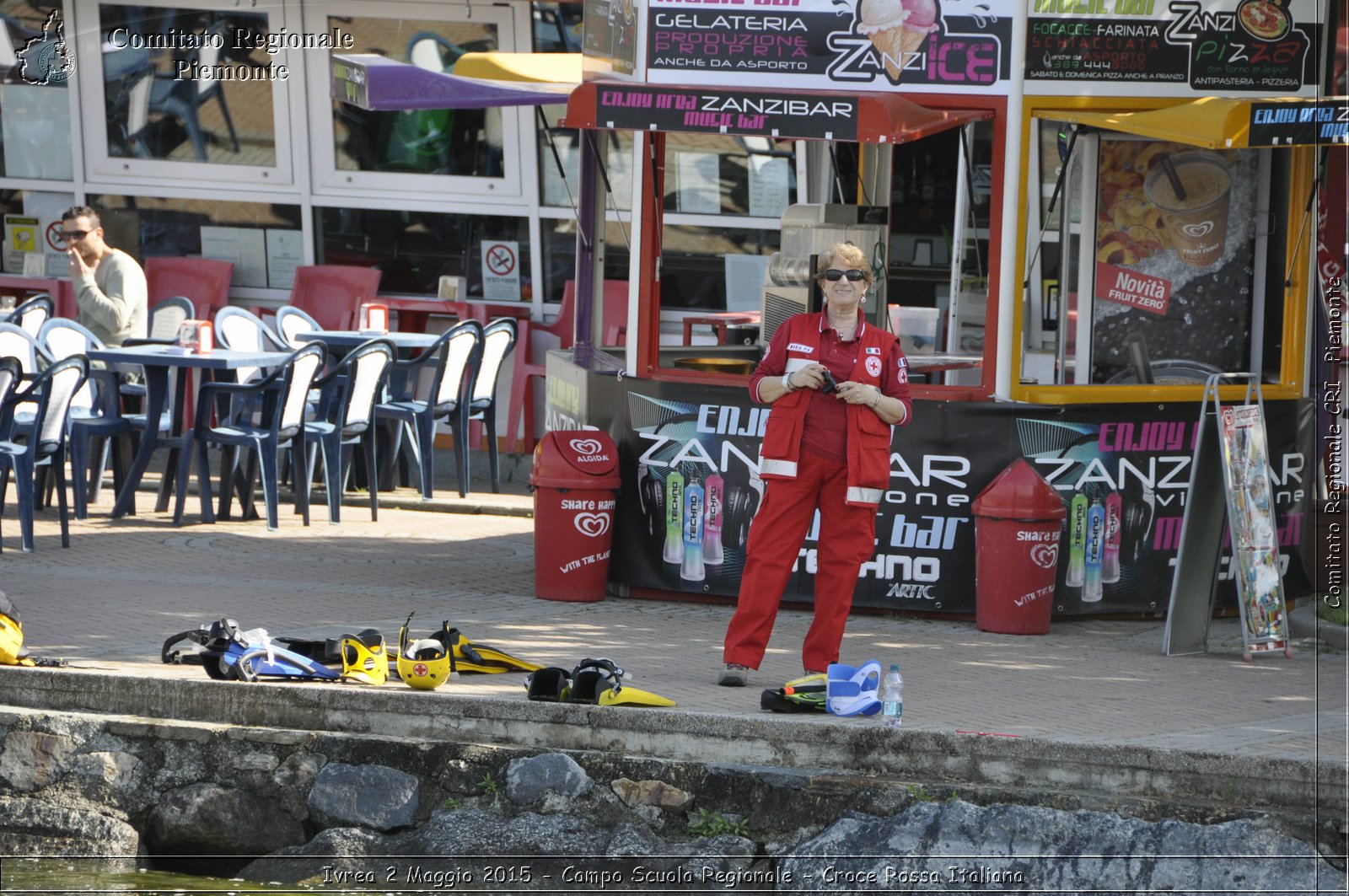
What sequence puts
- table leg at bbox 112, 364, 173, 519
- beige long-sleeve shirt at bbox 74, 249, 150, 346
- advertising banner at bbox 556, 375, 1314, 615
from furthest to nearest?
beige long-sleeve shirt at bbox 74, 249, 150, 346
table leg at bbox 112, 364, 173, 519
advertising banner at bbox 556, 375, 1314, 615

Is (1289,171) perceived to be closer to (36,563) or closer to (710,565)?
(710,565)

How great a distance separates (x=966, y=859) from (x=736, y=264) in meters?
8.85

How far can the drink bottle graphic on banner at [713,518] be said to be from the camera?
365 inches

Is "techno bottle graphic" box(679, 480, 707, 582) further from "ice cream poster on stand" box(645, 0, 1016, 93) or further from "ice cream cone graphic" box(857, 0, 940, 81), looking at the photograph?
"ice cream cone graphic" box(857, 0, 940, 81)

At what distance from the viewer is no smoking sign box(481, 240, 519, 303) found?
49.9 ft

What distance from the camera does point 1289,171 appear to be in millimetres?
9336

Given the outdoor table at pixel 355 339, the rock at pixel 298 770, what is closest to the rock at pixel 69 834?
the rock at pixel 298 770

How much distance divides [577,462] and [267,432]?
3.00 m

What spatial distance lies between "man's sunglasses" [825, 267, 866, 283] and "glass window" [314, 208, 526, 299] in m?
8.11

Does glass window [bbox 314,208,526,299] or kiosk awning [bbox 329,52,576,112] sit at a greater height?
kiosk awning [bbox 329,52,576,112]

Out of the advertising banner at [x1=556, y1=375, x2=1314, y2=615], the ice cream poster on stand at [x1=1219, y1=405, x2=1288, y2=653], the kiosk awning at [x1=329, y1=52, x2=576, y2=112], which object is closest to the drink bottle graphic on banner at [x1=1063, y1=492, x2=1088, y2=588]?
the advertising banner at [x1=556, y1=375, x2=1314, y2=615]

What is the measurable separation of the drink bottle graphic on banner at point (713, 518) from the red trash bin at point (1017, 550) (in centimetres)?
125

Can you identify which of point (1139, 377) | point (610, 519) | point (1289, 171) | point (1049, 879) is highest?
point (1289, 171)

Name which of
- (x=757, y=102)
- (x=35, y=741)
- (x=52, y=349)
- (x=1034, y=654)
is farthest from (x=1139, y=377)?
(x=52, y=349)
